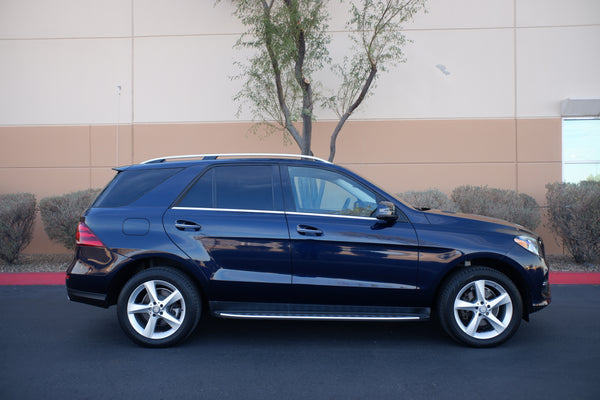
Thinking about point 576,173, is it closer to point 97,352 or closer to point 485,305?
point 485,305

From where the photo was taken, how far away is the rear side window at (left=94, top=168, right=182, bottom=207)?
16.3 ft

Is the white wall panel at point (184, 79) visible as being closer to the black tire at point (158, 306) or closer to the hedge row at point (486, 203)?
the hedge row at point (486, 203)

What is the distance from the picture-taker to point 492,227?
4883 millimetres

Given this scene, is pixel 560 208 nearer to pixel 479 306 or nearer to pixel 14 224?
pixel 479 306

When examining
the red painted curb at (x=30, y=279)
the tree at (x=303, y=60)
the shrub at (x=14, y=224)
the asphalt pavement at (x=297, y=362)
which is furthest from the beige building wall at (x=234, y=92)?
the asphalt pavement at (x=297, y=362)

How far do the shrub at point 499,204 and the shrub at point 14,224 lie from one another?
7.65 m

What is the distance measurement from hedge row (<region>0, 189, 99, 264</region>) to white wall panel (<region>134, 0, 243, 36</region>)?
4.14 m

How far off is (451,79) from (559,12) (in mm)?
2564

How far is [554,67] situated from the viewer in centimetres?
1053

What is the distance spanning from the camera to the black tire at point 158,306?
471cm

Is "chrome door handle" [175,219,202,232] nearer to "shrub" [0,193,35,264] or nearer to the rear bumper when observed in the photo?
the rear bumper

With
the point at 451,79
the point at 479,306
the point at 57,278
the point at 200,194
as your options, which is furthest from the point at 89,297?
the point at 451,79

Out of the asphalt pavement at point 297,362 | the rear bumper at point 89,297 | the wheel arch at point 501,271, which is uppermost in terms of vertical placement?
the wheel arch at point 501,271

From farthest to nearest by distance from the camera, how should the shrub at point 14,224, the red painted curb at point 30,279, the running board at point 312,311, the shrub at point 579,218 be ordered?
the shrub at point 14,224 < the shrub at point 579,218 < the red painted curb at point 30,279 < the running board at point 312,311
